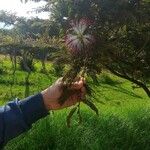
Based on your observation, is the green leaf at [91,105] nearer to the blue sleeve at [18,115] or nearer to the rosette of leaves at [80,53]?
the rosette of leaves at [80,53]

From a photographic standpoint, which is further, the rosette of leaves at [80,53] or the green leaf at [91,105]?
the green leaf at [91,105]

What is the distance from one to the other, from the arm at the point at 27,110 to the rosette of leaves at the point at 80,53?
0.03 meters

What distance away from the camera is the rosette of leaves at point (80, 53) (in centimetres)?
178

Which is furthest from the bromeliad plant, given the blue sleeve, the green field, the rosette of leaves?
the green field

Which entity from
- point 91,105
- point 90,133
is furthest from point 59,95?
point 90,133

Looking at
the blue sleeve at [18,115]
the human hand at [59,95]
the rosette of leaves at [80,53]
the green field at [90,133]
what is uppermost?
the rosette of leaves at [80,53]

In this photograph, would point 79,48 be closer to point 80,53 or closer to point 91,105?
point 80,53

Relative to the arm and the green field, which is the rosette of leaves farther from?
the green field

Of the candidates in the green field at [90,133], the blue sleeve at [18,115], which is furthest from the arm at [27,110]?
the green field at [90,133]

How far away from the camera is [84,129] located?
600 cm

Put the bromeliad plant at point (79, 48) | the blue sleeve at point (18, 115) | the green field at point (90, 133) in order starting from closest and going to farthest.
Answer: the bromeliad plant at point (79, 48) < the blue sleeve at point (18, 115) < the green field at point (90, 133)

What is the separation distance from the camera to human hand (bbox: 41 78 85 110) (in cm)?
196

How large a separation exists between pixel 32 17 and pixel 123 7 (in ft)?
8.63

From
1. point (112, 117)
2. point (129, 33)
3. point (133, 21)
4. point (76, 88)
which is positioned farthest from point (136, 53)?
point (112, 117)
